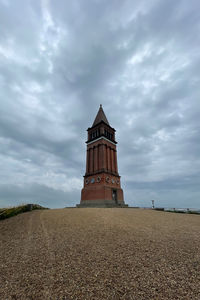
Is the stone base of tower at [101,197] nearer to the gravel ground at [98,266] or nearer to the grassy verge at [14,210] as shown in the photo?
the grassy verge at [14,210]

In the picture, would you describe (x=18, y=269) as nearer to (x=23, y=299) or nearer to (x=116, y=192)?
(x=23, y=299)

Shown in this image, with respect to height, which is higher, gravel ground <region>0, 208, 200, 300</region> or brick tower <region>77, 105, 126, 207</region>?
brick tower <region>77, 105, 126, 207</region>

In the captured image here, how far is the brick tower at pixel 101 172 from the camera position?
25.0 meters

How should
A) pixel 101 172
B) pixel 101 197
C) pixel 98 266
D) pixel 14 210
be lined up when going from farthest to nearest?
pixel 101 172 < pixel 101 197 < pixel 14 210 < pixel 98 266

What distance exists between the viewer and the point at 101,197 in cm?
2442

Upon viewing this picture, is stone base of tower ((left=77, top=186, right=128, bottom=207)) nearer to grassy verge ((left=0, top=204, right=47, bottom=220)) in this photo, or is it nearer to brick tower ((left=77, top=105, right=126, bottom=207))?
brick tower ((left=77, top=105, right=126, bottom=207))

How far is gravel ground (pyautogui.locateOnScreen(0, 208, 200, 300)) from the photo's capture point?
2.95 metres

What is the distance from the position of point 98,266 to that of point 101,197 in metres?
21.2

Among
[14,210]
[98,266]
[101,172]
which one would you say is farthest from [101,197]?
[98,266]

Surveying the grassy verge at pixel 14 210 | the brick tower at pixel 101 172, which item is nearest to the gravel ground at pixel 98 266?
the grassy verge at pixel 14 210

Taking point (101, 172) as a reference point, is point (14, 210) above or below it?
below

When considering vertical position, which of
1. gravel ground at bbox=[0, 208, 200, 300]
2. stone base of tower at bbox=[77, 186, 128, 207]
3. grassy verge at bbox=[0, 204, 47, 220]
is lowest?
gravel ground at bbox=[0, 208, 200, 300]

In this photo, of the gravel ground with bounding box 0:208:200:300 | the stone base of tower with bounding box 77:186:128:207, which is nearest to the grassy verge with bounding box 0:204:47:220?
the gravel ground with bounding box 0:208:200:300

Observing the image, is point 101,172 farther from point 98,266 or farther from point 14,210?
point 98,266
